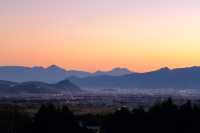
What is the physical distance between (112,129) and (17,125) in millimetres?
11629

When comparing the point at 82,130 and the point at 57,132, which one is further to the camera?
the point at 82,130

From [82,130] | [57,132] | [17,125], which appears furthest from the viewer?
[17,125]

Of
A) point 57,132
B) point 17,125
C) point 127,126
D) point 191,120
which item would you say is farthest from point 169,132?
point 17,125

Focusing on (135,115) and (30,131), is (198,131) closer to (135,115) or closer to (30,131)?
(135,115)

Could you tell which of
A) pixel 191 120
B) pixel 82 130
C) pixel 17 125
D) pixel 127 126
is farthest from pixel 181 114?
pixel 17 125

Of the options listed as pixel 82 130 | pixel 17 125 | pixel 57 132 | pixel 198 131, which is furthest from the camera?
pixel 17 125

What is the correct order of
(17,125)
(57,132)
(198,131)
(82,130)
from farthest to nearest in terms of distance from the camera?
1. (17,125)
2. (82,130)
3. (57,132)
4. (198,131)

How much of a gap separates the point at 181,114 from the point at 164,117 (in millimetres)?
1359

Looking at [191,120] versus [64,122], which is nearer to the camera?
[191,120]

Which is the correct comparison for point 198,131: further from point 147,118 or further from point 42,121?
point 42,121

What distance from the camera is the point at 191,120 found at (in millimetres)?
Answer: 41719

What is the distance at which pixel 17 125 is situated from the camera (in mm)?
55750

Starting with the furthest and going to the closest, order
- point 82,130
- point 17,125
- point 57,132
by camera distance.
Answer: point 17,125 → point 82,130 → point 57,132

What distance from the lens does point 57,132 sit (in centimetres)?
4369
